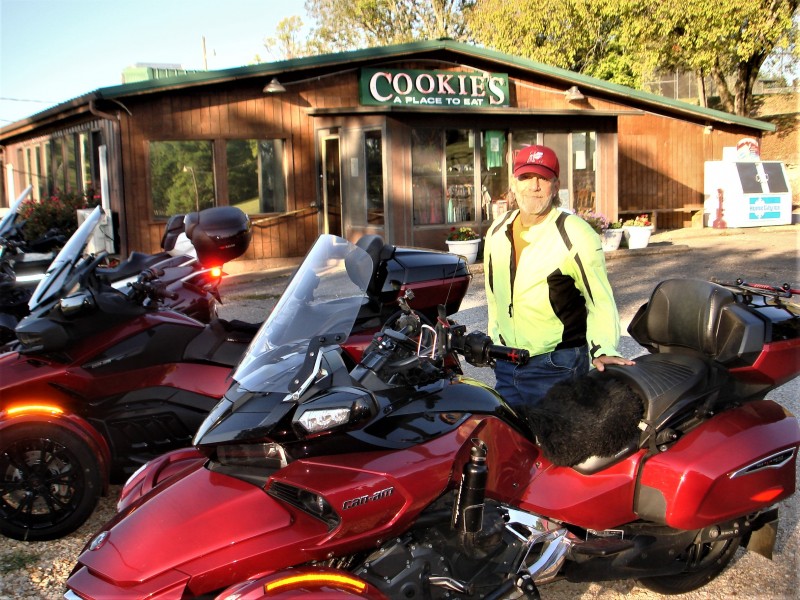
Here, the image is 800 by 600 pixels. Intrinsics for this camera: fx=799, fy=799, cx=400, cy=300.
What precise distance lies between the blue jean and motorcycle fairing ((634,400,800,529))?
0.61 meters

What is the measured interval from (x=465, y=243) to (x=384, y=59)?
171 inches

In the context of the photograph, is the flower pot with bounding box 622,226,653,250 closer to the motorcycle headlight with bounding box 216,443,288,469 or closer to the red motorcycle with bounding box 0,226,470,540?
the red motorcycle with bounding box 0,226,470,540

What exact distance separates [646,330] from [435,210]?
39.3 feet

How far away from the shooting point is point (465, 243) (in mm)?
14359

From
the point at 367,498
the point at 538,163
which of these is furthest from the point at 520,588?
the point at 538,163

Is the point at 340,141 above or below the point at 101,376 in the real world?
above

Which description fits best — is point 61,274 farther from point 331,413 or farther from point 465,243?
point 465,243

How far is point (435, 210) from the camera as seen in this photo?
15375 millimetres

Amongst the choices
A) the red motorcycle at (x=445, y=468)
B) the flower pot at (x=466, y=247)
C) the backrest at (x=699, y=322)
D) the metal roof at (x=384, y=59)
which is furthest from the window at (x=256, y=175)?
the red motorcycle at (x=445, y=468)

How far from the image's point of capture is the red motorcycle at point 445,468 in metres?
2.21

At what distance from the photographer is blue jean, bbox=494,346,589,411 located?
3.50 metres

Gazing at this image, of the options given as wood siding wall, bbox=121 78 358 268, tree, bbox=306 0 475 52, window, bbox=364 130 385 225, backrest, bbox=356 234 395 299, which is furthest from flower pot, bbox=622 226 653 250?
tree, bbox=306 0 475 52

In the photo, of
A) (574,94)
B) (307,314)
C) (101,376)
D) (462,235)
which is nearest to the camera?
(307,314)

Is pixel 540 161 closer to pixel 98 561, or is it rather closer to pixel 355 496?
pixel 355 496
